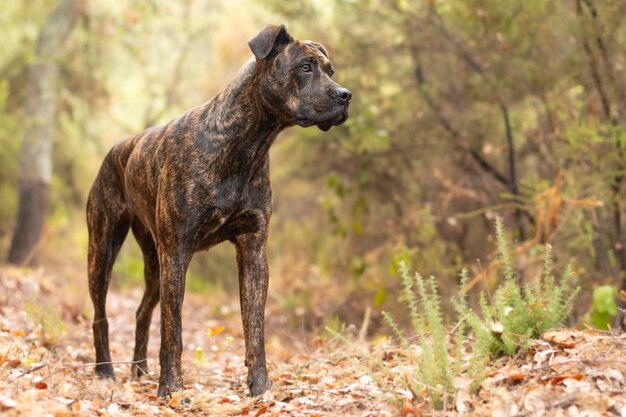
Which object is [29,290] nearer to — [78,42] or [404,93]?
[404,93]

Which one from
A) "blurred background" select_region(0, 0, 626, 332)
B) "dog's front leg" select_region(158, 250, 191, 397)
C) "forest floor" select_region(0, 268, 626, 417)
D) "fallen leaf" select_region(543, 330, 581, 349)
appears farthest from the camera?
"blurred background" select_region(0, 0, 626, 332)

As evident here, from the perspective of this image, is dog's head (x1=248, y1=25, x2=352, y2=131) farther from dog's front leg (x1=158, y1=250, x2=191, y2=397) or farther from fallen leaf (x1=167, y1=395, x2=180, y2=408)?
fallen leaf (x1=167, y1=395, x2=180, y2=408)

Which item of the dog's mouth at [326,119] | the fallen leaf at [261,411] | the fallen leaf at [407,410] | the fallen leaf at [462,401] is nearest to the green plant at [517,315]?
the fallen leaf at [462,401]

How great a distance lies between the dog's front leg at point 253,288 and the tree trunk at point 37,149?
942cm

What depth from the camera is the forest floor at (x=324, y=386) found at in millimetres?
3863

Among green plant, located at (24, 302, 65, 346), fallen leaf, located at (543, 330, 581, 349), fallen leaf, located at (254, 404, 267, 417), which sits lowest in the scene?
fallen leaf, located at (254, 404, 267, 417)

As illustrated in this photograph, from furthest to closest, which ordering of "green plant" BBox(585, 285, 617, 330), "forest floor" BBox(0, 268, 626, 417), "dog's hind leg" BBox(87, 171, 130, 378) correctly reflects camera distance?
"green plant" BBox(585, 285, 617, 330) < "dog's hind leg" BBox(87, 171, 130, 378) < "forest floor" BBox(0, 268, 626, 417)

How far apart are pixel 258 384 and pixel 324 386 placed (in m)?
0.45

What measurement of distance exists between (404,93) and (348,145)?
4.78ft

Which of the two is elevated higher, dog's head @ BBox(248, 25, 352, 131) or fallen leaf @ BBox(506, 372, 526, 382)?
dog's head @ BBox(248, 25, 352, 131)

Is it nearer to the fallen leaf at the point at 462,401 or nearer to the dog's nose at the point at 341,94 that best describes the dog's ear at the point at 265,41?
the dog's nose at the point at 341,94

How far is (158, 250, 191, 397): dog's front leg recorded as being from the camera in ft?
16.5

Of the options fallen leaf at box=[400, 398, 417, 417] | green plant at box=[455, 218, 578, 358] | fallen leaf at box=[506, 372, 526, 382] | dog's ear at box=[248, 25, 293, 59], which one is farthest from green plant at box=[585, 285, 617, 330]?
dog's ear at box=[248, 25, 293, 59]

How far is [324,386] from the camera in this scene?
5.16 metres
